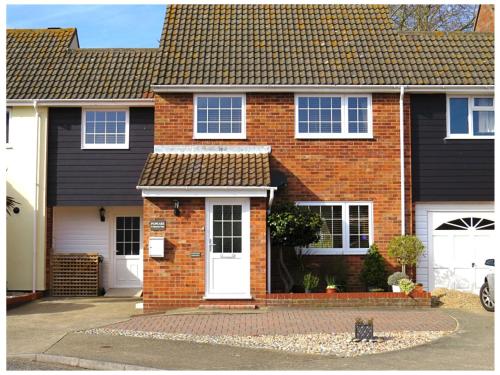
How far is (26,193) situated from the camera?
19.3 meters

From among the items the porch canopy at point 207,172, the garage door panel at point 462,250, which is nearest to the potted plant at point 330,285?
the porch canopy at point 207,172

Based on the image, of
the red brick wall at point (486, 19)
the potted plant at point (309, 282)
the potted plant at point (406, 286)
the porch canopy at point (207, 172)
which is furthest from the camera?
the red brick wall at point (486, 19)

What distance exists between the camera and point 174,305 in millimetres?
16125

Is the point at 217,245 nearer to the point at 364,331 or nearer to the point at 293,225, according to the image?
the point at 293,225

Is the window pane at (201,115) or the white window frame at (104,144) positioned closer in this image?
the window pane at (201,115)

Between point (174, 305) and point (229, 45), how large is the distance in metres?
7.20

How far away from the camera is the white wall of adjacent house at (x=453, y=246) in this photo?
715 inches

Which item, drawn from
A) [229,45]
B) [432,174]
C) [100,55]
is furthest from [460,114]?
[100,55]

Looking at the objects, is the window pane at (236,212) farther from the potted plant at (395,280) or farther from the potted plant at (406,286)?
the potted plant at (406,286)

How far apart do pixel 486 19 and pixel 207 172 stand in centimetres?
1121

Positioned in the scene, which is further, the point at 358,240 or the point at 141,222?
the point at 141,222

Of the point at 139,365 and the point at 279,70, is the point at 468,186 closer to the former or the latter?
the point at 279,70

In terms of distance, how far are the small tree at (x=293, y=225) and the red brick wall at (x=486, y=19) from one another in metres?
9.17

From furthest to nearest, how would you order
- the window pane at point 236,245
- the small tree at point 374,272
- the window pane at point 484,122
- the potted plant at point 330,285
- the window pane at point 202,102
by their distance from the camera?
1. the window pane at point 484,122
2. the window pane at point 202,102
3. the small tree at point 374,272
4. the potted plant at point 330,285
5. the window pane at point 236,245
